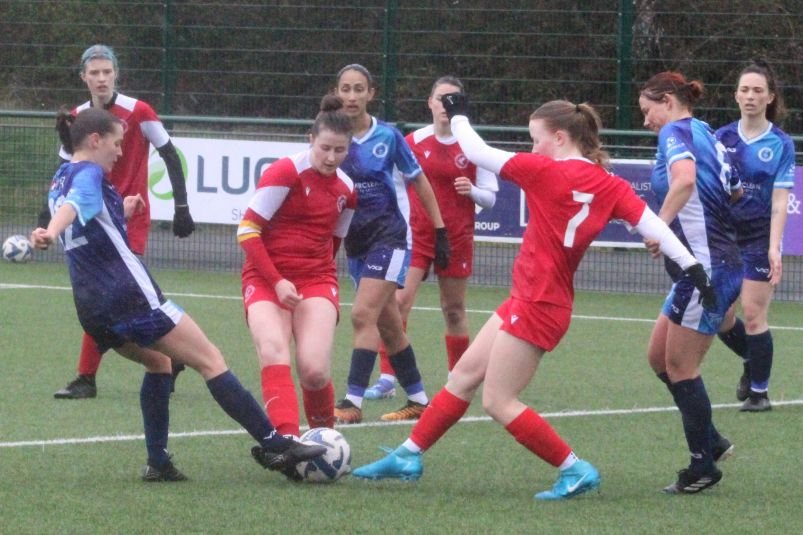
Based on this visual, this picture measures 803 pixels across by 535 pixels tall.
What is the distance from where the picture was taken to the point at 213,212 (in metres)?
15.9

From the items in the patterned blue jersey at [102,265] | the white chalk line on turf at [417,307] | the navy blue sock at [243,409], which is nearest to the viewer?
the patterned blue jersey at [102,265]

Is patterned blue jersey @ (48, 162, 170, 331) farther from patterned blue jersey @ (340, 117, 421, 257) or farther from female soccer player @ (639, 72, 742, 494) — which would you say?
patterned blue jersey @ (340, 117, 421, 257)

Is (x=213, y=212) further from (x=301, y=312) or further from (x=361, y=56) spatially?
(x=301, y=312)

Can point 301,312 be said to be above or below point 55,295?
above

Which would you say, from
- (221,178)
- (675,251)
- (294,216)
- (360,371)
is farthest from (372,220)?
(221,178)

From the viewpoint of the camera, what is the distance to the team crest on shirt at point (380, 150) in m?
8.48

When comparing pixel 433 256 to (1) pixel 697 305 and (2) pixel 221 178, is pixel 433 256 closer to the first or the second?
(1) pixel 697 305

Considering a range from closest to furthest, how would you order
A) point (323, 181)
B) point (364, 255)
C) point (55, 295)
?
point (323, 181) < point (364, 255) < point (55, 295)

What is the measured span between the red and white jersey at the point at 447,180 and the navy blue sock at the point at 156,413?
2996 millimetres

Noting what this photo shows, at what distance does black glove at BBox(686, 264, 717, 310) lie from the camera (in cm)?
615

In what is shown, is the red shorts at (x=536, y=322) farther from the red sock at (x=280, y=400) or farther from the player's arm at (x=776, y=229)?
the player's arm at (x=776, y=229)

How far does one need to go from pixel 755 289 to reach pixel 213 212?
8033 millimetres

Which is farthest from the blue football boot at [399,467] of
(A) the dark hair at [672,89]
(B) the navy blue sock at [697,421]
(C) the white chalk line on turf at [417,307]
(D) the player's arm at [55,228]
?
(C) the white chalk line on turf at [417,307]

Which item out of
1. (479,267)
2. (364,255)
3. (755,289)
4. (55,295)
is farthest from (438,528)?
(479,267)
